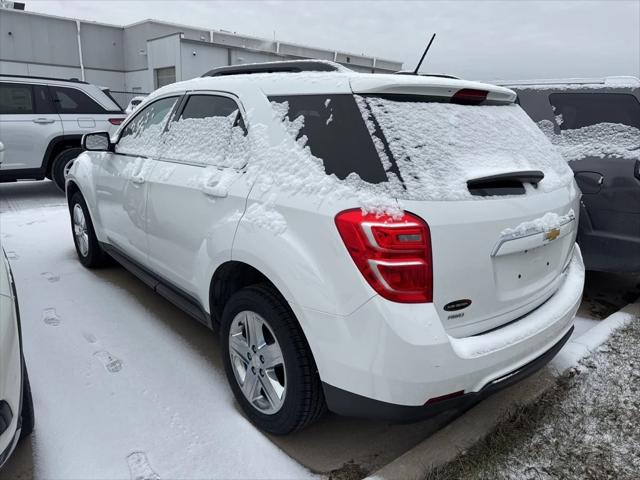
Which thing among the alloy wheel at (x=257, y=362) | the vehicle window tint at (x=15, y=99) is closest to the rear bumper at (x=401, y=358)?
the alloy wheel at (x=257, y=362)

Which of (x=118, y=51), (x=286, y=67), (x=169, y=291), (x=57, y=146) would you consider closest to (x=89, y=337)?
(x=169, y=291)

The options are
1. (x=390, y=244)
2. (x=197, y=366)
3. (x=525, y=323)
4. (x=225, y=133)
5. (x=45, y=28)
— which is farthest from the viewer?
(x=45, y=28)

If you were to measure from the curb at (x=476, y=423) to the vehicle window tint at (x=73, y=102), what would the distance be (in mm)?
7629

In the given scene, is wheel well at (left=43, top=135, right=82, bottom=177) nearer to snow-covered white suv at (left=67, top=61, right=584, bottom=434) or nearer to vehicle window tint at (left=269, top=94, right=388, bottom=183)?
snow-covered white suv at (left=67, top=61, right=584, bottom=434)

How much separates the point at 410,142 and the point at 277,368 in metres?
1.19

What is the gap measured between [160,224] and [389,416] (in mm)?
1879

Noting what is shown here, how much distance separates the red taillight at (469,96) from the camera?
7.04 feet

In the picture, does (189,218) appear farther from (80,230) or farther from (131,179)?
(80,230)

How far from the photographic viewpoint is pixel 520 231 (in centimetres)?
195

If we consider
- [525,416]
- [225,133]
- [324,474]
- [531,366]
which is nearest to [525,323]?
[531,366]

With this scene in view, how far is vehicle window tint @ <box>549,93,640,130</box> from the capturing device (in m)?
3.81

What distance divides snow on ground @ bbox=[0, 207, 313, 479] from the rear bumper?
59 centimetres

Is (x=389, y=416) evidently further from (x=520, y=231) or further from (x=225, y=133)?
(x=225, y=133)

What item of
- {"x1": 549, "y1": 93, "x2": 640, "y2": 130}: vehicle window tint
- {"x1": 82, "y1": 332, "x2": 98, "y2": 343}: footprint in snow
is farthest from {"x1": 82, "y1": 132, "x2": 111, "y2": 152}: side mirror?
{"x1": 549, "y1": 93, "x2": 640, "y2": 130}: vehicle window tint
